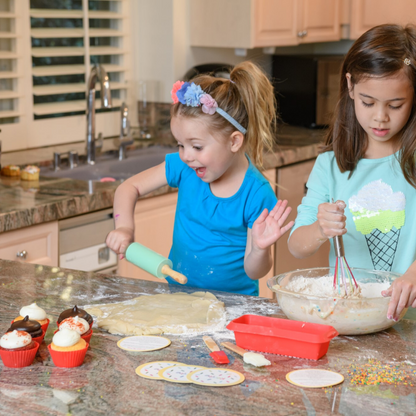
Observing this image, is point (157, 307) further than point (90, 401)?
Yes

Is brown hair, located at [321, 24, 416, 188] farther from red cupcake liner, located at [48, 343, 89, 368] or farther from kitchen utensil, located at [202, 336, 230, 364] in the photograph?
red cupcake liner, located at [48, 343, 89, 368]

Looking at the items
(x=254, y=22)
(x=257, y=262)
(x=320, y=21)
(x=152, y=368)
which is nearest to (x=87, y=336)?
(x=152, y=368)

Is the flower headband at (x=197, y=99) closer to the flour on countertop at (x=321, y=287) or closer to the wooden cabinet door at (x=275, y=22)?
the flour on countertop at (x=321, y=287)

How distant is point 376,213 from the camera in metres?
1.43

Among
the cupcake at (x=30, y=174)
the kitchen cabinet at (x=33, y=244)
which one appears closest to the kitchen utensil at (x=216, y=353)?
the kitchen cabinet at (x=33, y=244)

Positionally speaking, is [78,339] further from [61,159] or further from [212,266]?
[61,159]

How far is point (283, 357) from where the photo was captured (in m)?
1.00

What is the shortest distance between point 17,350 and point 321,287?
0.61 meters

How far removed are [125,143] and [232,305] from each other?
1714mm

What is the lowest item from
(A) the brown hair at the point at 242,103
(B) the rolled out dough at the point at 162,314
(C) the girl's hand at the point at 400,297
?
(B) the rolled out dough at the point at 162,314

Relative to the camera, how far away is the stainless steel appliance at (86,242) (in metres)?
2.01

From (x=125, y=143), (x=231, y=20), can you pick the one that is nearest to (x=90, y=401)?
(x=125, y=143)

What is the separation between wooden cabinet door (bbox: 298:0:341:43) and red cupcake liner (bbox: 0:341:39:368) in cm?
262

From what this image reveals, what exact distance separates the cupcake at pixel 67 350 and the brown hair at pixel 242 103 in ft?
2.21
